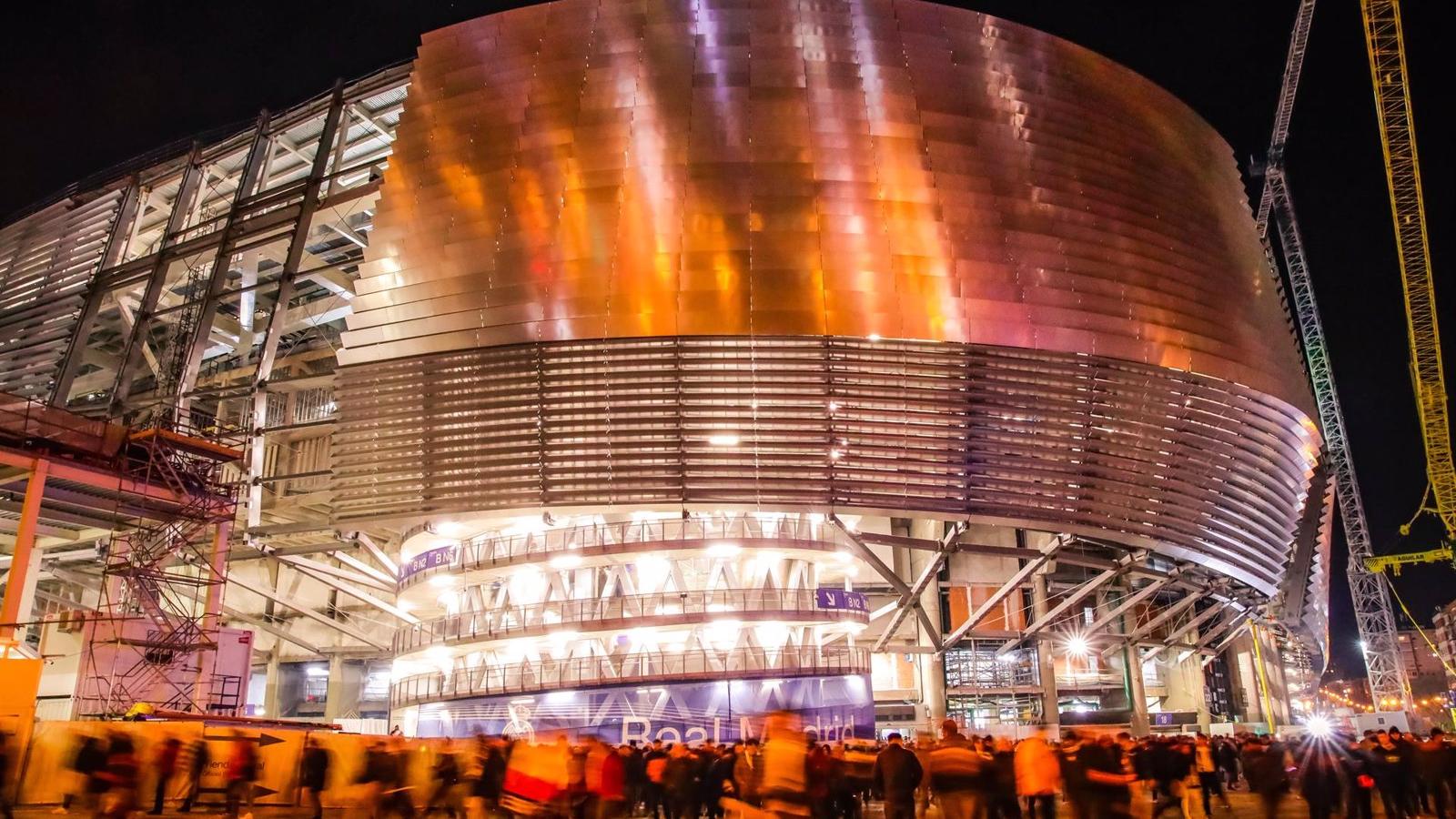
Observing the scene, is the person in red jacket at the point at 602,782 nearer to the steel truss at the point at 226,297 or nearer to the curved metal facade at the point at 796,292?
the curved metal facade at the point at 796,292

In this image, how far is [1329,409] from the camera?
83.3 meters

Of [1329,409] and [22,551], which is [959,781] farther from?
[1329,409]

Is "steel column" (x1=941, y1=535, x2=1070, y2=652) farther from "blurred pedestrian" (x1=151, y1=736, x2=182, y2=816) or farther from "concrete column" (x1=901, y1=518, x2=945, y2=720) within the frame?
"blurred pedestrian" (x1=151, y1=736, x2=182, y2=816)

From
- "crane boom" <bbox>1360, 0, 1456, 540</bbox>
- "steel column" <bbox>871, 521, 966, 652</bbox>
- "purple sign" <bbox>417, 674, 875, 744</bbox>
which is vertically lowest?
"purple sign" <bbox>417, 674, 875, 744</bbox>

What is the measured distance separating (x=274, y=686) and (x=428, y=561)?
2416 centimetres

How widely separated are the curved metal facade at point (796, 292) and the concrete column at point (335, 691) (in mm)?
22531

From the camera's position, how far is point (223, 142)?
44750 millimetres

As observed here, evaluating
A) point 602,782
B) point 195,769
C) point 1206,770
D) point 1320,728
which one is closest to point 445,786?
point 602,782

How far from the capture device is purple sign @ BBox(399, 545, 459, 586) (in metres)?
32.4

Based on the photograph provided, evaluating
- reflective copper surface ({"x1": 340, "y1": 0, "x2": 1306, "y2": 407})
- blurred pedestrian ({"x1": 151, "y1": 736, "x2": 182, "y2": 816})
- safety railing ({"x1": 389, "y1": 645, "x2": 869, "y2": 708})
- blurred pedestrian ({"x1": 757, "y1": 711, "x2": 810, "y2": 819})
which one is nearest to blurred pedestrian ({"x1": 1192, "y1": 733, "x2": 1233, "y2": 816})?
blurred pedestrian ({"x1": 757, "y1": 711, "x2": 810, "y2": 819})

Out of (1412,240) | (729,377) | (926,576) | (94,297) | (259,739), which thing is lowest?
(259,739)

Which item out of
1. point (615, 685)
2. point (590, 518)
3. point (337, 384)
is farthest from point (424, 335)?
point (615, 685)

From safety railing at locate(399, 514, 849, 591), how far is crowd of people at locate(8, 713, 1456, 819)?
1101cm

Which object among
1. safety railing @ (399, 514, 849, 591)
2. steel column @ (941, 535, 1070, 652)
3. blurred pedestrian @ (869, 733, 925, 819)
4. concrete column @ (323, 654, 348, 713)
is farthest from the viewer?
concrete column @ (323, 654, 348, 713)
